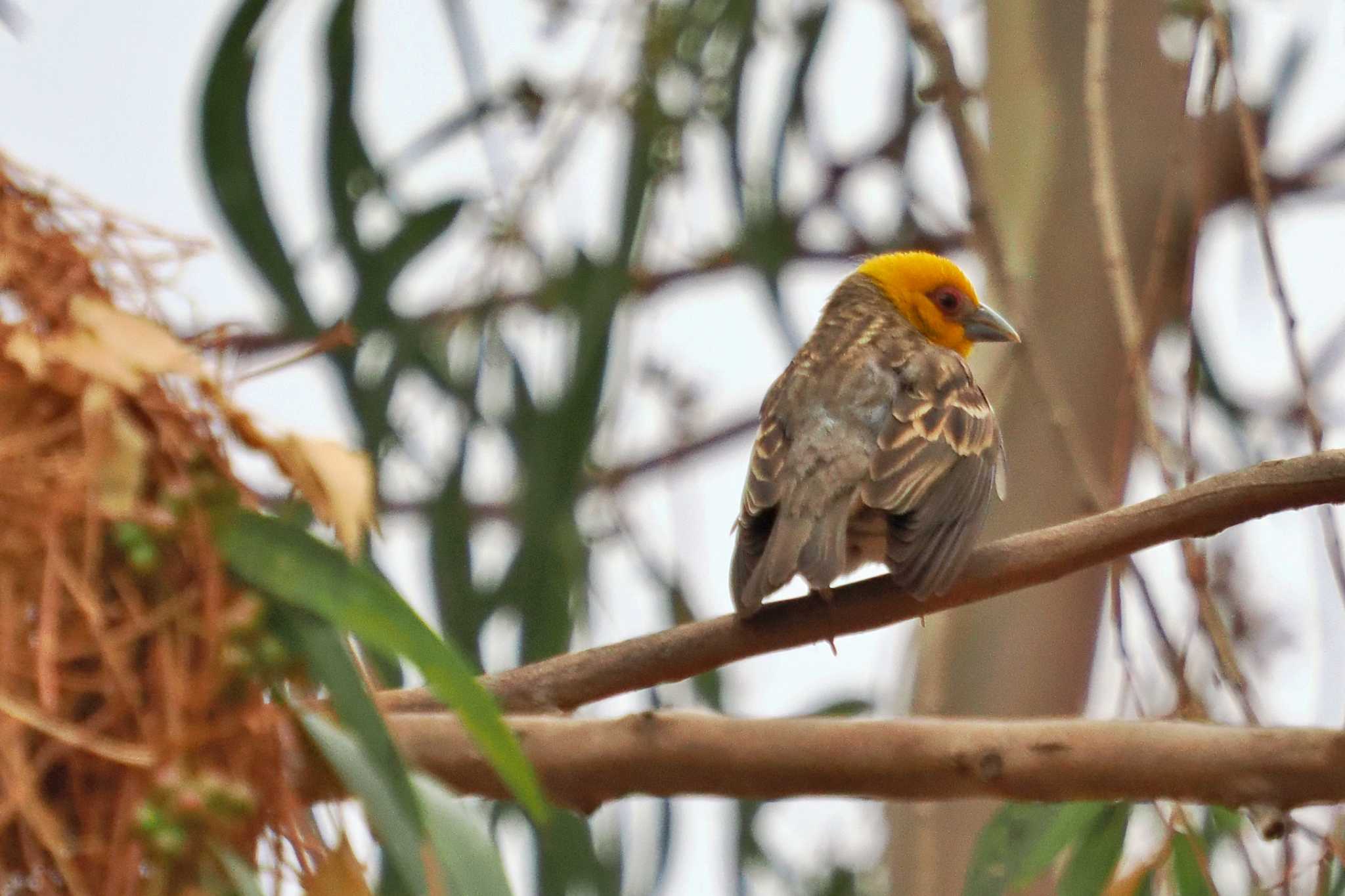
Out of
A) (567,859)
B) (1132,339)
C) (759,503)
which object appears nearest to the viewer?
(1132,339)

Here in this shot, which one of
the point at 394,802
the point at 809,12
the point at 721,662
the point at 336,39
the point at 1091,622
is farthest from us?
the point at 809,12

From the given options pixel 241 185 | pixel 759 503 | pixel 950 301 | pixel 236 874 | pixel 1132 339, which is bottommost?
pixel 236 874

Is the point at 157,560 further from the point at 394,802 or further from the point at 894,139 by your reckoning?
the point at 894,139

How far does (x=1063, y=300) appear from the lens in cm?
416

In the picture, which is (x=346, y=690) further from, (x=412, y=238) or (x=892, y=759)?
(x=412, y=238)

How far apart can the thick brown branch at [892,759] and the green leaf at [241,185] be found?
49.8 inches

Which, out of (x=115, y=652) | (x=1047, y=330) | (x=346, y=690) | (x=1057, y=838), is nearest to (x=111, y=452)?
(x=115, y=652)

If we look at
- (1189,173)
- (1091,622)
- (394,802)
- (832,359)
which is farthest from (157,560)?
(1189,173)

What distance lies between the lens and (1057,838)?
8.20ft

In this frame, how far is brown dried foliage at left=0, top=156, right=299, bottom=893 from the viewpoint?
1630mm

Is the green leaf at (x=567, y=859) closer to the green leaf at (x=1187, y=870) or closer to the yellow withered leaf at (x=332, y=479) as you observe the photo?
the green leaf at (x=1187, y=870)

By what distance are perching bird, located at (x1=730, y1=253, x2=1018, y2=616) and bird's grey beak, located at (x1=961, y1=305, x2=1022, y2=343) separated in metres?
0.01

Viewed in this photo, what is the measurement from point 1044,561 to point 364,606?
0.98 metres

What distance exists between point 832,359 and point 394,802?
2014 mm
